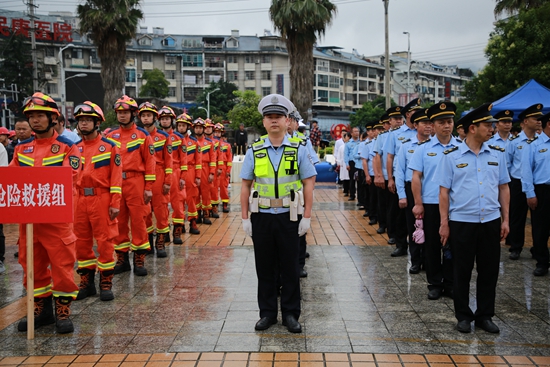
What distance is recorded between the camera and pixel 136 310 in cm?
609

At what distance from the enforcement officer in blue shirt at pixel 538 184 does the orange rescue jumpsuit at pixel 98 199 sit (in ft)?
18.2

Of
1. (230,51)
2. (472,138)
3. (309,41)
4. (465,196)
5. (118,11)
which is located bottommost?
(465,196)

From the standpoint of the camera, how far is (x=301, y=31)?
25953 millimetres

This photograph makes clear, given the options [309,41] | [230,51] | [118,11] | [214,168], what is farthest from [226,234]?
[230,51]

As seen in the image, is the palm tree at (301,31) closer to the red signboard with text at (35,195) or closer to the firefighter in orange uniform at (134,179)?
the firefighter in orange uniform at (134,179)

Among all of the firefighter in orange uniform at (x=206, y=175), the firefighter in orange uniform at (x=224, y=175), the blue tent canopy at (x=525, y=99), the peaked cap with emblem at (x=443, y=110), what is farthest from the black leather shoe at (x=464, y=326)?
the firefighter in orange uniform at (x=224, y=175)

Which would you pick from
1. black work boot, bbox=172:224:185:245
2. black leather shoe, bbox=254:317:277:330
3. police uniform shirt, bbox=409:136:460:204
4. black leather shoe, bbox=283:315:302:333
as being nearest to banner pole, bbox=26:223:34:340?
black leather shoe, bbox=254:317:277:330

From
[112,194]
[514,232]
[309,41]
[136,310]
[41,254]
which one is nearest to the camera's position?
[41,254]

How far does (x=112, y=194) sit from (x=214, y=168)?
653 centimetres

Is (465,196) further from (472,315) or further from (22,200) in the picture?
(22,200)

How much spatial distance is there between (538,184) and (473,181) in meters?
3.21

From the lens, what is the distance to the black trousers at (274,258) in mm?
5391

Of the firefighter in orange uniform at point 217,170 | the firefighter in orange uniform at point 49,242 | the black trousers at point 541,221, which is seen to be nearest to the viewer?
the firefighter in orange uniform at point 49,242

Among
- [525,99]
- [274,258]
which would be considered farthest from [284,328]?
[525,99]
